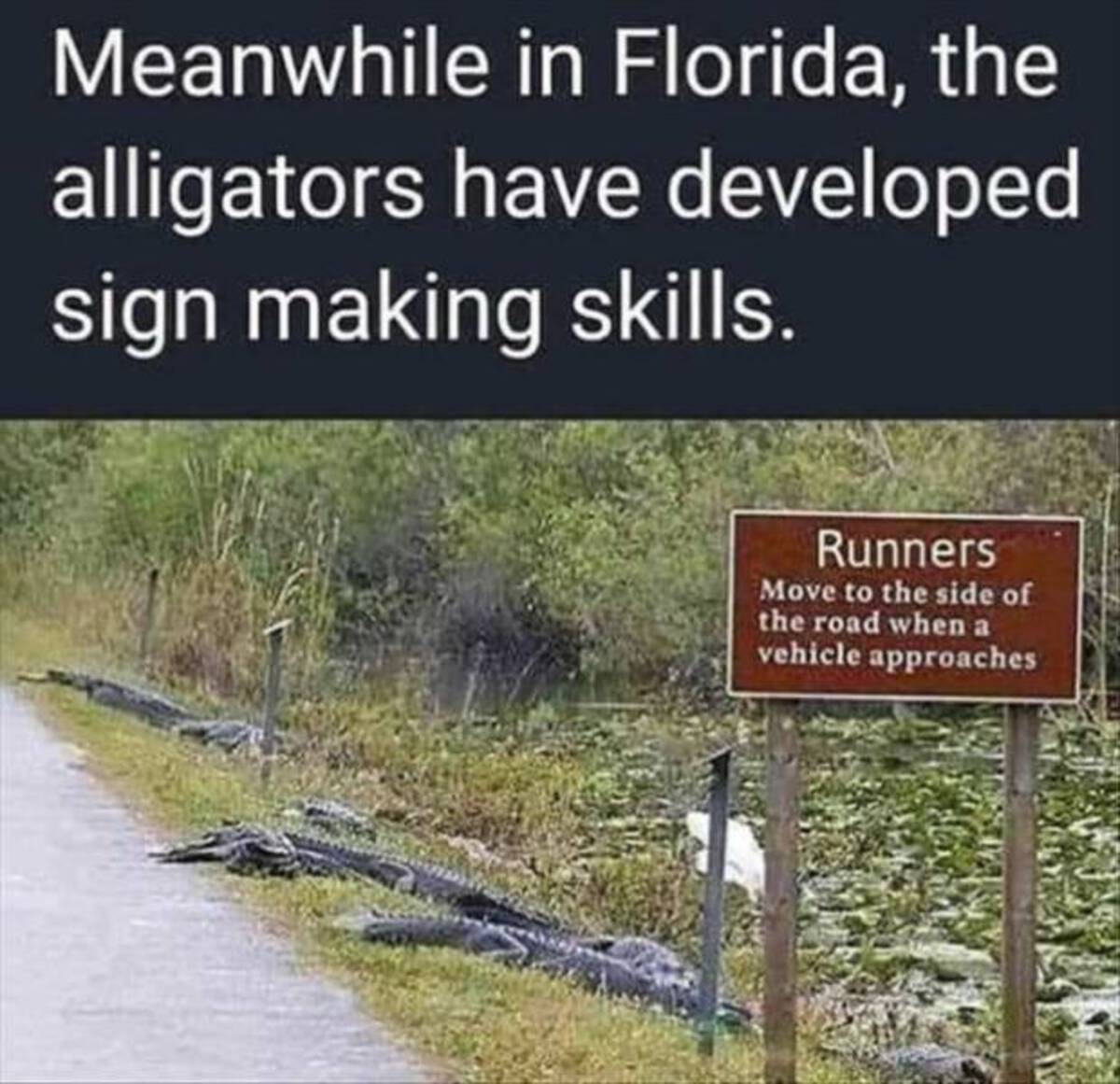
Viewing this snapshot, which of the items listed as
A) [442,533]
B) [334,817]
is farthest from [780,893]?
[442,533]

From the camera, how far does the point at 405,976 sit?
5.12 metres

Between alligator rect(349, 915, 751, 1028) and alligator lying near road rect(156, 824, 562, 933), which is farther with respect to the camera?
alligator lying near road rect(156, 824, 562, 933)

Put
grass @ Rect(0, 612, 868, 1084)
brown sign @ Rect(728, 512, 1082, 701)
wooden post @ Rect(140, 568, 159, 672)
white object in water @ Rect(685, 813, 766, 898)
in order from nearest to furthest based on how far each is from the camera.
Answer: brown sign @ Rect(728, 512, 1082, 701) → grass @ Rect(0, 612, 868, 1084) → white object in water @ Rect(685, 813, 766, 898) → wooden post @ Rect(140, 568, 159, 672)

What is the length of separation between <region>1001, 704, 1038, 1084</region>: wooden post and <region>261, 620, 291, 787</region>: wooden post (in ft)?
4.75

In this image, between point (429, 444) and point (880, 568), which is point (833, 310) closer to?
point (880, 568)

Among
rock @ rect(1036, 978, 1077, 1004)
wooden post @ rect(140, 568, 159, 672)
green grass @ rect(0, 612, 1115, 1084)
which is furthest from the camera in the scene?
rock @ rect(1036, 978, 1077, 1004)

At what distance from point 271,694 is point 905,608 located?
4.86 feet

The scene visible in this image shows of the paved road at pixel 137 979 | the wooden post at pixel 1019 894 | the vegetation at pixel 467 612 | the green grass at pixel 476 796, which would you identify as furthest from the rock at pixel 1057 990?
the paved road at pixel 137 979

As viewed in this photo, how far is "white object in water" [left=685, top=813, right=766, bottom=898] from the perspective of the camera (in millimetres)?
5645

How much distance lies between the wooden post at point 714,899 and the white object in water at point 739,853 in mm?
526

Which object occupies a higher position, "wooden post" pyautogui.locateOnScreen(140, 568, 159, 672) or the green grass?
"wooden post" pyautogui.locateOnScreen(140, 568, 159, 672)

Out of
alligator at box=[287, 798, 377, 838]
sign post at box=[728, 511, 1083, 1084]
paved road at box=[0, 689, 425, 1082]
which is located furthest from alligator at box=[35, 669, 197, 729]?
sign post at box=[728, 511, 1083, 1084]

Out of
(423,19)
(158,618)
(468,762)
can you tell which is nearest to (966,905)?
(468,762)

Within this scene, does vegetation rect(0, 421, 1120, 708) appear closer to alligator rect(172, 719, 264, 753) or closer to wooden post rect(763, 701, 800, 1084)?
alligator rect(172, 719, 264, 753)
